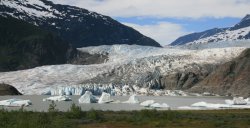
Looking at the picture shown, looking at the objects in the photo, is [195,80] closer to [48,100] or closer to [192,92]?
[192,92]

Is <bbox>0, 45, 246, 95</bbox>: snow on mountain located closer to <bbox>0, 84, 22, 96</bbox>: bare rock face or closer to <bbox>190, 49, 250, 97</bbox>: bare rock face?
<bbox>0, 84, 22, 96</bbox>: bare rock face

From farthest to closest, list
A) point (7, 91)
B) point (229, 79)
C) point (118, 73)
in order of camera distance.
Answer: point (118, 73) → point (229, 79) → point (7, 91)

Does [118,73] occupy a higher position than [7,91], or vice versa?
[118,73]

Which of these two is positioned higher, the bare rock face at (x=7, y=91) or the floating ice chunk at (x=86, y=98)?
the floating ice chunk at (x=86, y=98)

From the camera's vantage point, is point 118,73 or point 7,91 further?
point 118,73

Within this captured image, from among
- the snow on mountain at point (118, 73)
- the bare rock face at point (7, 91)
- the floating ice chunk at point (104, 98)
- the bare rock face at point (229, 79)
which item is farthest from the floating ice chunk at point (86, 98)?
the bare rock face at point (229, 79)

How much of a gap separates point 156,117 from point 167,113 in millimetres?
2063

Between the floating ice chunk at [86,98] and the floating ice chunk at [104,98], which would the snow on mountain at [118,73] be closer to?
the floating ice chunk at [86,98]

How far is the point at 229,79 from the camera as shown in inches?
6993

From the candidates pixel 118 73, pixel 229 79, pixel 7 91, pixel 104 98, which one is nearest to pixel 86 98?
pixel 104 98

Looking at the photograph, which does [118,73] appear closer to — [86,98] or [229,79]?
[229,79]

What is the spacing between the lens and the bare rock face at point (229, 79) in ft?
567

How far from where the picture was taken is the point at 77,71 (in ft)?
618

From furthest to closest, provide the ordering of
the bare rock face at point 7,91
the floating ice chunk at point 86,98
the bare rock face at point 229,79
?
the bare rock face at point 229,79
the bare rock face at point 7,91
the floating ice chunk at point 86,98
